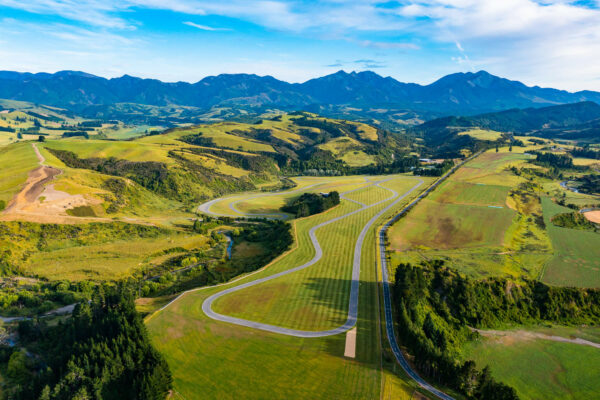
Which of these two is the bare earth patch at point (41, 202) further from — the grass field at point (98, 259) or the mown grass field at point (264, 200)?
the mown grass field at point (264, 200)

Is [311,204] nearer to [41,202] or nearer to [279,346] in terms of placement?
[279,346]

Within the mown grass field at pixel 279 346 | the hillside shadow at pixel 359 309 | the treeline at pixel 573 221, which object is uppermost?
the treeline at pixel 573 221

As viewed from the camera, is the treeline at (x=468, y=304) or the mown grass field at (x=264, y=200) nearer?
the treeline at (x=468, y=304)

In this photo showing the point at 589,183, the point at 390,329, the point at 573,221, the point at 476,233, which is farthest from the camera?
the point at 589,183

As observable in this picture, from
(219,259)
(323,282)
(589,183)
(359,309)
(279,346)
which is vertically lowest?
(219,259)

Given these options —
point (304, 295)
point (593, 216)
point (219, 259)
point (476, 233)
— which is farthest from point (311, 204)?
point (593, 216)

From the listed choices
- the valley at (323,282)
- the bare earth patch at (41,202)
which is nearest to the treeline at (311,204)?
the valley at (323,282)

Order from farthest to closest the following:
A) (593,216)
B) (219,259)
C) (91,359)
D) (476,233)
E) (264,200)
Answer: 1. (264,200)
2. (593,216)
3. (476,233)
4. (219,259)
5. (91,359)

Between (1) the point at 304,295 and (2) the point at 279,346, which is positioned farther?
(1) the point at 304,295
